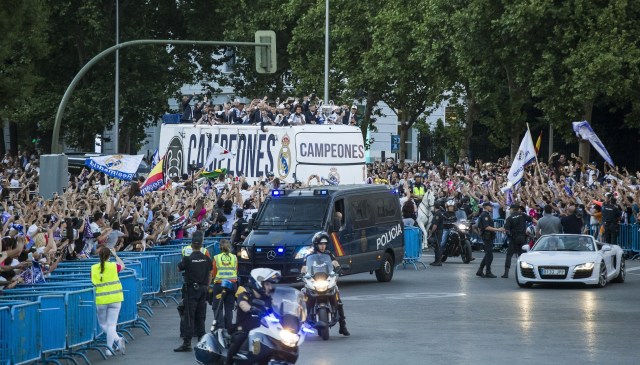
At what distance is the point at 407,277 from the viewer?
3134cm

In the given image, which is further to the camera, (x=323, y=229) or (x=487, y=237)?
(x=487, y=237)

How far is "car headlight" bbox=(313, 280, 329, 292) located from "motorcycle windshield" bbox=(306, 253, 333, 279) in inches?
4.6

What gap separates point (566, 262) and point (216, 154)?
44.2ft

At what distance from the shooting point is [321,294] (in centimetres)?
2023

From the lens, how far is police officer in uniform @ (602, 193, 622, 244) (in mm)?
35469

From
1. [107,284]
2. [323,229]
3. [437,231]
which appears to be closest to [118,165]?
[323,229]

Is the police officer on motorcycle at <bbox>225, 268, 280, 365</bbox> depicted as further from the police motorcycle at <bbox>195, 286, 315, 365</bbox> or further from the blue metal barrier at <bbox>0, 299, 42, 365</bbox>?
the blue metal barrier at <bbox>0, 299, 42, 365</bbox>

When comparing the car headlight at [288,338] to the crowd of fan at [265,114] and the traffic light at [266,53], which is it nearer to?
the traffic light at [266,53]

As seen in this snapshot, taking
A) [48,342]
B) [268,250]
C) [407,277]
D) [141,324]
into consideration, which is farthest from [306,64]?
[48,342]

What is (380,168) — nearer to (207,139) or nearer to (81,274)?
(207,139)

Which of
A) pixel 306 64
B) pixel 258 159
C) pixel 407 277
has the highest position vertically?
pixel 306 64

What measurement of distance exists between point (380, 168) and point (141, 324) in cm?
3001

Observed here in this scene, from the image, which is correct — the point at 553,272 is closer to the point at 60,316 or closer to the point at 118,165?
the point at 118,165

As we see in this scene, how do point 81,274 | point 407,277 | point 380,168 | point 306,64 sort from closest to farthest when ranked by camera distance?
point 81,274 → point 407,277 → point 380,168 → point 306,64
